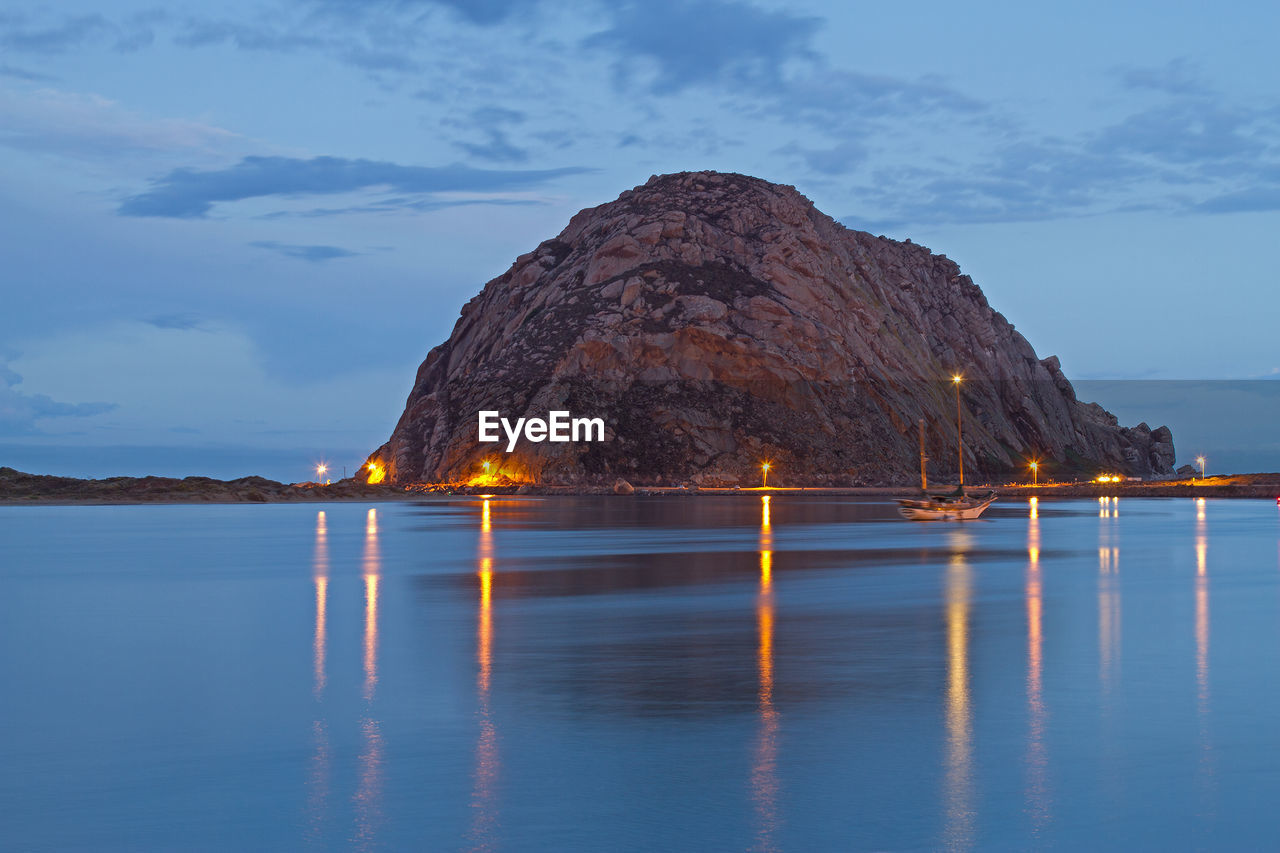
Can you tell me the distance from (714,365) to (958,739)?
144 metres

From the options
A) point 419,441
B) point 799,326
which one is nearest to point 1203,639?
point 799,326

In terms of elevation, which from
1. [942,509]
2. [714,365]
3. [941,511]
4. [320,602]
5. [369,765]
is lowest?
[320,602]

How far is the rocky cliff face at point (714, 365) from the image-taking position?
151 metres

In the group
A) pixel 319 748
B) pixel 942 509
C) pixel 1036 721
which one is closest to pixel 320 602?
pixel 319 748

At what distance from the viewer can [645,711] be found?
1434 cm

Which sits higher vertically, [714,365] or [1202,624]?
[714,365]

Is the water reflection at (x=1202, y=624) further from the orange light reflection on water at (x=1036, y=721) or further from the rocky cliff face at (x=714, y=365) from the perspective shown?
the rocky cliff face at (x=714, y=365)

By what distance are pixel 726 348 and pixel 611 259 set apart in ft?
74.9

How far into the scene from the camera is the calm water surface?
389 inches

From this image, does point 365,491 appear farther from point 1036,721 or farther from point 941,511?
point 1036,721

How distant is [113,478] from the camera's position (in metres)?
135

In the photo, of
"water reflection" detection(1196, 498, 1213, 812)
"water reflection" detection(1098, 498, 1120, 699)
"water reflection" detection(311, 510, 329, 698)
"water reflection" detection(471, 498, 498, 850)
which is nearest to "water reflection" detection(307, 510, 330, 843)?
"water reflection" detection(311, 510, 329, 698)

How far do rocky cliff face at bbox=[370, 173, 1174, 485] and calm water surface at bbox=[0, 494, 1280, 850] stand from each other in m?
117

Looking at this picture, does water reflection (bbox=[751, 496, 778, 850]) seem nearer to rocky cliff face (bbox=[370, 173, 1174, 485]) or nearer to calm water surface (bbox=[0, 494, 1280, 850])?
calm water surface (bbox=[0, 494, 1280, 850])
